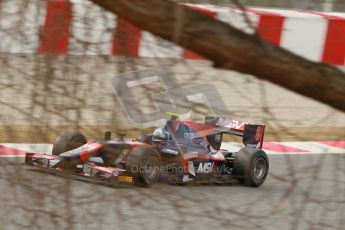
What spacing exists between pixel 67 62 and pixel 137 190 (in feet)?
2.08

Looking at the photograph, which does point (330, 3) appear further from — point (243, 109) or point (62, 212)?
point (62, 212)

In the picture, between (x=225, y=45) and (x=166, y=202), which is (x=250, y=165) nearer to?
(x=166, y=202)

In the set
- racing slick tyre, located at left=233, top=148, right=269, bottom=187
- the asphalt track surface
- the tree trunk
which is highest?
the tree trunk

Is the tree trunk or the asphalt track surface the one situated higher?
the tree trunk

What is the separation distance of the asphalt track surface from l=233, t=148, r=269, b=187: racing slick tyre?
4583 millimetres

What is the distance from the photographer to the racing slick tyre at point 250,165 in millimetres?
8414

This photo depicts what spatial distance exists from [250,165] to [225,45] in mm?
6176

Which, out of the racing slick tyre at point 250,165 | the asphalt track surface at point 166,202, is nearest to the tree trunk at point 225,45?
the asphalt track surface at point 166,202

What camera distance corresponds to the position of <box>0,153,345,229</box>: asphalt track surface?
3.38 meters

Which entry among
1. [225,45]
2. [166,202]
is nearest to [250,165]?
[166,202]

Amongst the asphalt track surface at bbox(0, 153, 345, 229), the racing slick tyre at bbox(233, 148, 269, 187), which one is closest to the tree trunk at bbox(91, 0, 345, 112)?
the asphalt track surface at bbox(0, 153, 345, 229)

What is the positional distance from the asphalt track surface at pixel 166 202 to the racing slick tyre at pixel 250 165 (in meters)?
4.58

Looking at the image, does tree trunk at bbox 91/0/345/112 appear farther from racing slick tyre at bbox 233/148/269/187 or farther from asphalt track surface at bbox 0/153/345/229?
racing slick tyre at bbox 233/148/269/187

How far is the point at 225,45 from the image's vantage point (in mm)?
2439
